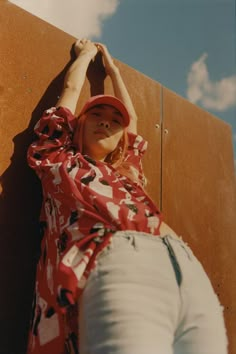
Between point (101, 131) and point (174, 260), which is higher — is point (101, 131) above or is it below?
above

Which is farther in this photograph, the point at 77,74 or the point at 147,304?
the point at 77,74

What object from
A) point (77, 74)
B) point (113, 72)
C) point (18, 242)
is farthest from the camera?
point (113, 72)

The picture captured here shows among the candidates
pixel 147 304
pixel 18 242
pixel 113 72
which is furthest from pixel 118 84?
pixel 147 304

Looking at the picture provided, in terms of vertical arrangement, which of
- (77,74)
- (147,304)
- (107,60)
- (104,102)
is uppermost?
(107,60)

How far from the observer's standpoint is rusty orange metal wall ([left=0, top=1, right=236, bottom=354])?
1.30 meters

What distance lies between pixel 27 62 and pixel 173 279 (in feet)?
3.56

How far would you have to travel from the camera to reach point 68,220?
43.4 inches

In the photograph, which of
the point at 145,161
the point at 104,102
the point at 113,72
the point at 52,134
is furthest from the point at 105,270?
the point at 113,72

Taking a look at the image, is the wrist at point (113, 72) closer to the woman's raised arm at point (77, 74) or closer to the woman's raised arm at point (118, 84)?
the woman's raised arm at point (118, 84)

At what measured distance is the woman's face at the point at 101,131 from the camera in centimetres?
141

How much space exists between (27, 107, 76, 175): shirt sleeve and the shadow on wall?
0.32 feet

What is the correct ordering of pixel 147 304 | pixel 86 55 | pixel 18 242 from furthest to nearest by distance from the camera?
1. pixel 86 55
2. pixel 18 242
3. pixel 147 304

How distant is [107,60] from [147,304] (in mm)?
1308

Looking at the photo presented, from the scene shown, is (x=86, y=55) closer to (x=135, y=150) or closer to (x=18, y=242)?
(x=135, y=150)
